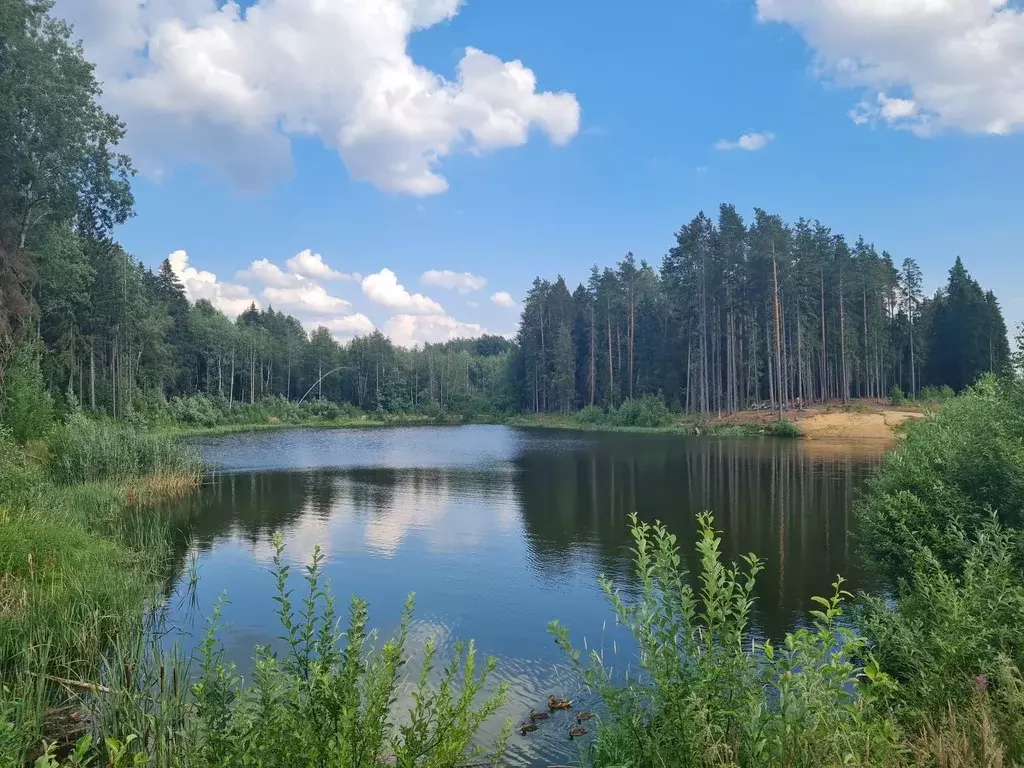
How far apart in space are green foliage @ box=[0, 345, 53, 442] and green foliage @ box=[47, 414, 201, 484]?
691 millimetres

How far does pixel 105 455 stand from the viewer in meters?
21.6

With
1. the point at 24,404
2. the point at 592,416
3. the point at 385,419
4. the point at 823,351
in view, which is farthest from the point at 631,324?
the point at 24,404

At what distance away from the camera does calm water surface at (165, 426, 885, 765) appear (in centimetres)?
1083

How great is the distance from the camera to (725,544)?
16031mm

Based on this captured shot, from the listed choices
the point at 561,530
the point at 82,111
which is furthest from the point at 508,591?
the point at 82,111

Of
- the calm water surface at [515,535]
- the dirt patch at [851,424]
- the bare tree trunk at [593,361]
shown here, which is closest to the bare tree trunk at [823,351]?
the dirt patch at [851,424]

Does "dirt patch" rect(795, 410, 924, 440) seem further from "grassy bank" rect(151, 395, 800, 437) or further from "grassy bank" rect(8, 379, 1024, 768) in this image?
"grassy bank" rect(8, 379, 1024, 768)

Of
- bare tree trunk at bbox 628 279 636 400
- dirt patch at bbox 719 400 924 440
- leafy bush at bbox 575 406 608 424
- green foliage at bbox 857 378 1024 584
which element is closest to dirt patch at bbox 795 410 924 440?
dirt patch at bbox 719 400 924 440

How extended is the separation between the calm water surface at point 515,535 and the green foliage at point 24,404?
19.9ft

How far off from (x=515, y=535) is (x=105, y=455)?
14.7 m

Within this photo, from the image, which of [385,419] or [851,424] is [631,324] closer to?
[851,424]

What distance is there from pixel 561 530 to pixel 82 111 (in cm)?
2680

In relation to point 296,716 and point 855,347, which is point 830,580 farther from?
point 855,347

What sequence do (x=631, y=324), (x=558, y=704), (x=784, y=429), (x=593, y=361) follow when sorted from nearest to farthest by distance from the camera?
(x=558, y=704)
(x=784, y=429)
(x=631, y=324)
(x=593, y=361)
